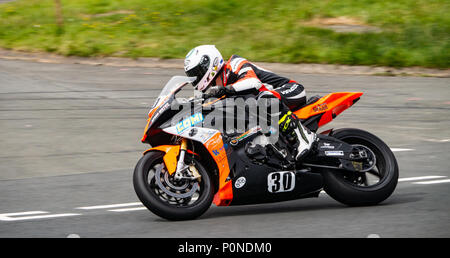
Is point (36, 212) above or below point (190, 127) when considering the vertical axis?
below

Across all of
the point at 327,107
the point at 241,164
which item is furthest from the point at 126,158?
the point at 327,107

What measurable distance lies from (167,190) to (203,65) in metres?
1.26

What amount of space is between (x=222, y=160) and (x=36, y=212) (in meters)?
2.12

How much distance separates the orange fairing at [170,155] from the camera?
6863mm

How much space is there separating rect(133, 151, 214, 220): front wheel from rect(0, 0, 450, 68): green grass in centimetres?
1206

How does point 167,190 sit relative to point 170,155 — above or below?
below

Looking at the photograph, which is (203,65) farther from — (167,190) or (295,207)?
(295,207)

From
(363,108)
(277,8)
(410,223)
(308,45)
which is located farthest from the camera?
(277,8)

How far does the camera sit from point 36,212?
7715 mm

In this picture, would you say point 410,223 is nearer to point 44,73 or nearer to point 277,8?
point 44,73

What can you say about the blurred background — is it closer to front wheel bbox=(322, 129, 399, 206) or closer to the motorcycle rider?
front wheel bbox=(322, 129, 399, 206)

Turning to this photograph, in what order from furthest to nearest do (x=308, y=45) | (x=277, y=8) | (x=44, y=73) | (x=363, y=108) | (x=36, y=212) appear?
(x=277, y=8), (x=308, y=45), (x=44, y=73), (x=363, y=108), (x=36, y=212)

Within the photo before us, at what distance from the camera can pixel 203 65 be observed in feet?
23.3

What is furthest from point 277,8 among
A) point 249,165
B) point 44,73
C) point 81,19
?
point 249,165
